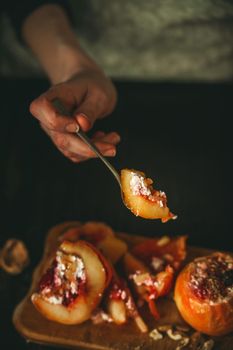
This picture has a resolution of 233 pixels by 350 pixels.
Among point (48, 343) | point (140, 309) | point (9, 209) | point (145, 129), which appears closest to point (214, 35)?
point (145, 129)

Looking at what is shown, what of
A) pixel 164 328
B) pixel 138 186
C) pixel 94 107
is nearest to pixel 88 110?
pixel 94 107

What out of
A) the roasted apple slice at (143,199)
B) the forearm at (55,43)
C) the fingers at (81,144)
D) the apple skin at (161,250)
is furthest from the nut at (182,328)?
the forearm at (55,43)

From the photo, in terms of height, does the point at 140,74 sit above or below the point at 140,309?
above

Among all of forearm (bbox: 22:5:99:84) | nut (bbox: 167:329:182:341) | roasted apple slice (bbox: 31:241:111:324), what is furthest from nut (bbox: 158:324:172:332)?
forearm (bbox: 22:5:99:84)

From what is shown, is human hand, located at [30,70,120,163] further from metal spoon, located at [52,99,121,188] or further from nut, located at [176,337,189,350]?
nut, located at [176,337,189,350]

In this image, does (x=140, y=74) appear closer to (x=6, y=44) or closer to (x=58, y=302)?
(x=6, y=44)

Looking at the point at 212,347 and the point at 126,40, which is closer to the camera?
the point at 212,347

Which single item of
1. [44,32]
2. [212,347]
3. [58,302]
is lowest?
[212,347]
